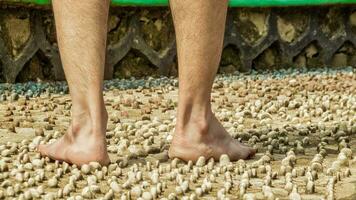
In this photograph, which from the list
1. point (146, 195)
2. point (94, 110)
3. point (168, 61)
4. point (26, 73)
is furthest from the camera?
point (168, 61)

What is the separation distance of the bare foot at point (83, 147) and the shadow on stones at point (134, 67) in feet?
12.4

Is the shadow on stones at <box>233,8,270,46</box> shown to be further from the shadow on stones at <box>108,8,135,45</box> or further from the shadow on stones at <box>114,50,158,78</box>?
the shadow on stones at <box>108,8,135,45</box>

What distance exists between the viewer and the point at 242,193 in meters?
2.63

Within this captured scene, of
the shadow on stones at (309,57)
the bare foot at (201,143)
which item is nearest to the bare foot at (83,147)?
the bare foot at (201,143)

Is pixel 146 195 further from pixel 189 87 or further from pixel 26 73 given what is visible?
pixel 26 73

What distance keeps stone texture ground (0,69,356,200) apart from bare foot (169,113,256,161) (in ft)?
0.13

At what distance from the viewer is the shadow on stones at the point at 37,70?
636cm

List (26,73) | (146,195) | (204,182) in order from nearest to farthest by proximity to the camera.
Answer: (146,195) < (204,182) < (26,73)

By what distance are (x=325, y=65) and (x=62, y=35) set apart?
204 inches

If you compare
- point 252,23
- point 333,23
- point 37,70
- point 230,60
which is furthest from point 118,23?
point 333,23

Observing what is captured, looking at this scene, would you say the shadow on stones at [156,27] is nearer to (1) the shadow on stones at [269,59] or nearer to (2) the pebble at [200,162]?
(1) the shadow on stones at [269,59]

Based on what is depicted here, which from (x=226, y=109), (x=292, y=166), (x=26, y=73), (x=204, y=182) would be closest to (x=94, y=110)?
(x=204, y=182)

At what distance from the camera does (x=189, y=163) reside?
118 inches

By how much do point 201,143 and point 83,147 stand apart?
1.37ft
